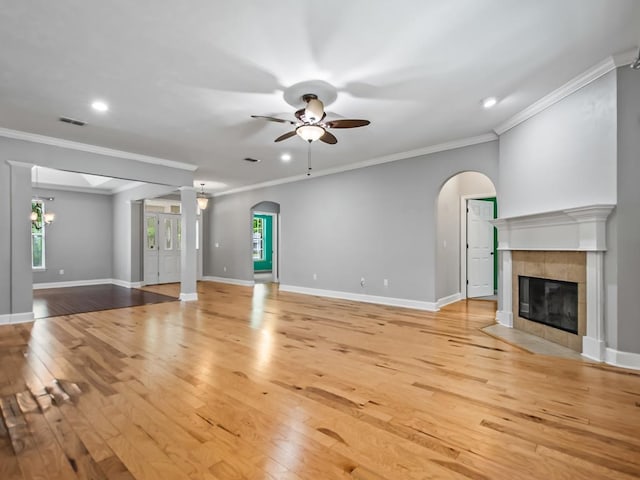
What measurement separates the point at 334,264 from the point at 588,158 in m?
4.81

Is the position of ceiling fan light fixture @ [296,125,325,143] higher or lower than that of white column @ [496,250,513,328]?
higher

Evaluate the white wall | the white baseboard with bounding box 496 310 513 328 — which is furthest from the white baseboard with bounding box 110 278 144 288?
the white wall

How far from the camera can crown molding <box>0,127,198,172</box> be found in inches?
192

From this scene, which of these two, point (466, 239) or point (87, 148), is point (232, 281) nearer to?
point (87, 148)

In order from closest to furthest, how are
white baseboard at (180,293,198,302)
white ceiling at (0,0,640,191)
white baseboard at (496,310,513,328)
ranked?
white ceiling at (0,0,640,191)
white baseboard at (496,310,513,328)
white baseboard at (180,293,198,302)

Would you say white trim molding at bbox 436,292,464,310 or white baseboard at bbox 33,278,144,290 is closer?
white trim molding at bbox 436,292,464,310

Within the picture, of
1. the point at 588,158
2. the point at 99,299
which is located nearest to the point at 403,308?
the point at 588,158

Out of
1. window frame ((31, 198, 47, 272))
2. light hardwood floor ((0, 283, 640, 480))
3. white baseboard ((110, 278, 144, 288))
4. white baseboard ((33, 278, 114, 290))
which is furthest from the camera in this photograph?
white baseboard ((110, 278, 144, 288))

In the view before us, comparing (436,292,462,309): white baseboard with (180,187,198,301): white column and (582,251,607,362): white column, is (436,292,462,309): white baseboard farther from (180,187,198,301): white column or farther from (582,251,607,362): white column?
(180,187,198,301): white column

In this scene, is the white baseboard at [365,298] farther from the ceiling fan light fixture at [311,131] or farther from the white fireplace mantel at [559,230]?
the ceiling fan light fixture at [311,131]

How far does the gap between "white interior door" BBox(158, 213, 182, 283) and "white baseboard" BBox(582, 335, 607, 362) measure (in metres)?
9.72

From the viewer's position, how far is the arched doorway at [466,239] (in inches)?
248

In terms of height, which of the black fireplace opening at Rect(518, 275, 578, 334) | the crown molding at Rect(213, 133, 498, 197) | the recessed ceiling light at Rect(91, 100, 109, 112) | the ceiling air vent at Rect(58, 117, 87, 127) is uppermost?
the recessed ceiling light at Rect(91, 100, 109, 112)

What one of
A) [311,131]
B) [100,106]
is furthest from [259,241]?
[311,131]
